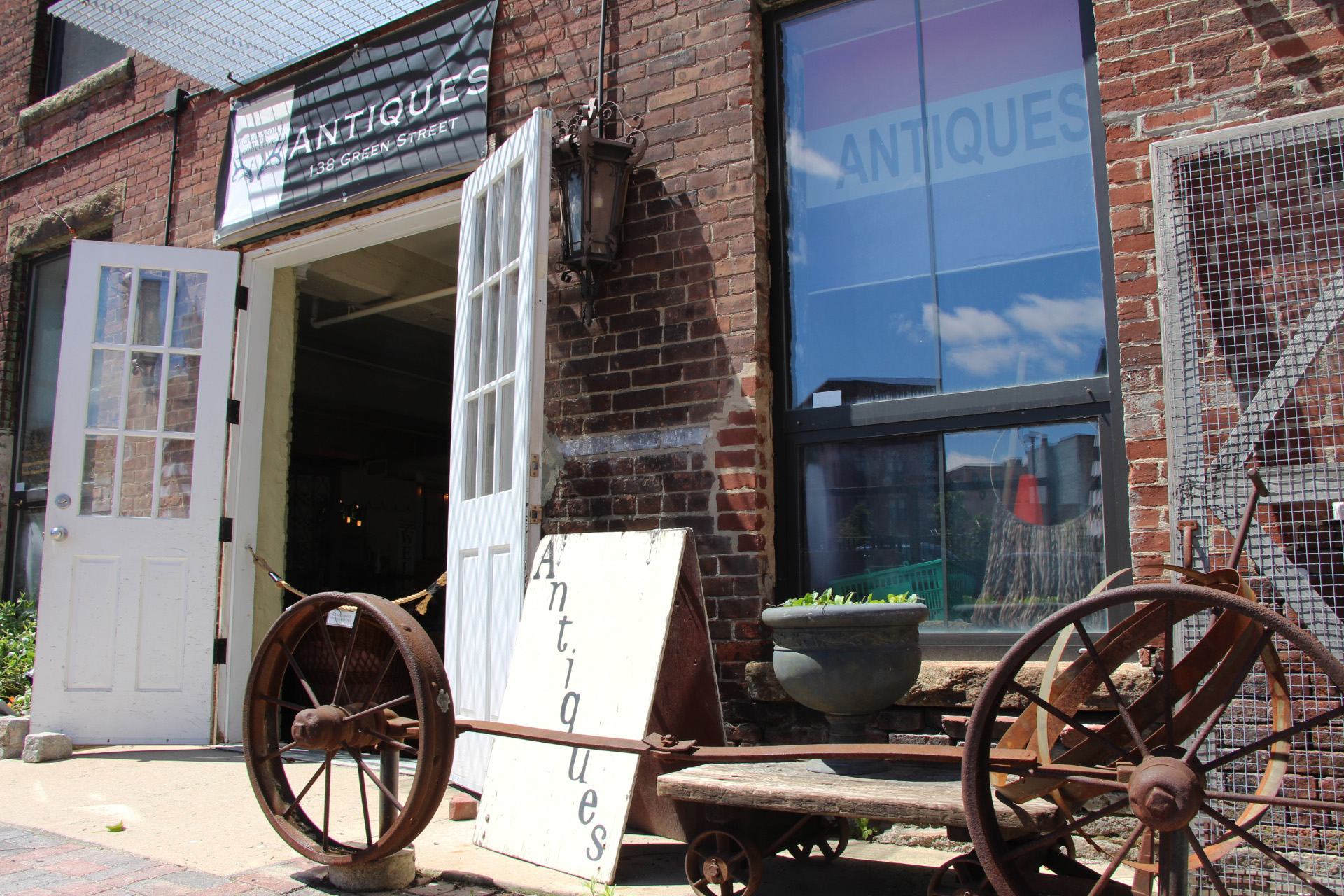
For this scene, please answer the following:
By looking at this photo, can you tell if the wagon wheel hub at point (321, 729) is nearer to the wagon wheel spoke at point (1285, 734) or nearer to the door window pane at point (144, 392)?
the wagon wheel spoke at point (1285, 734)

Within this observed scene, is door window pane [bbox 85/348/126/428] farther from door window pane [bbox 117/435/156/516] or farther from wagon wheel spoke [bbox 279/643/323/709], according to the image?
wagon wheel spoke [bbox 279/643/323/709]

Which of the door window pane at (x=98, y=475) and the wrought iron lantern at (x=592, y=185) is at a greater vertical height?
the wrought iron lantern at (x=592, y=185)

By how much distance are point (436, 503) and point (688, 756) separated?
9.73 m

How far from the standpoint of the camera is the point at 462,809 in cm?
350

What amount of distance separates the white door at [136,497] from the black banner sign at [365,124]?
536 millimetres

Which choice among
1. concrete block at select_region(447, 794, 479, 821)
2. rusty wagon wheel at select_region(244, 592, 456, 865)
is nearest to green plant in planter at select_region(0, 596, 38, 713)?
concrete block at select_region(447, 794, 479, 821)

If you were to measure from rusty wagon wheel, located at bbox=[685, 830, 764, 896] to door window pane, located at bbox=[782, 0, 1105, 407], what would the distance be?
1861 millimetres

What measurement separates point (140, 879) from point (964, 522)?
2.85 meters

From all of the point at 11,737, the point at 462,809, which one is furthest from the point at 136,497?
the point at 462,809

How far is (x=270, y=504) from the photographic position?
5.54 metres

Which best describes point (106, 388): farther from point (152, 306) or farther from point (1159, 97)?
point (1159, 97)

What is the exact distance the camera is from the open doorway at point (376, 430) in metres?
7.36

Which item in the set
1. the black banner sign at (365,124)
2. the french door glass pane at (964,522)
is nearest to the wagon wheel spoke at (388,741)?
the french door glass pane at (964,522)

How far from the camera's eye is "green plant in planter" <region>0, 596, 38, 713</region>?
561cm
